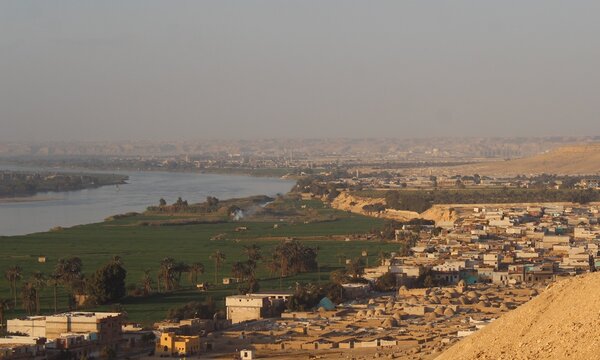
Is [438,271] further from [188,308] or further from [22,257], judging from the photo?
[22,257]

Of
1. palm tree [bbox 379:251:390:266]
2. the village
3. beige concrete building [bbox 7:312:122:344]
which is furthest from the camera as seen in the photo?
palm tree [bbox 379:251:390:266]

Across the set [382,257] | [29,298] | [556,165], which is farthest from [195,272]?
[556,165]

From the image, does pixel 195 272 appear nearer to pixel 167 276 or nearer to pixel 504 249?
pixel 167 276

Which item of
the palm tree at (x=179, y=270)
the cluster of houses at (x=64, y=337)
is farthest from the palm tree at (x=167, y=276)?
the cluster of houses at (x=64, y=337)

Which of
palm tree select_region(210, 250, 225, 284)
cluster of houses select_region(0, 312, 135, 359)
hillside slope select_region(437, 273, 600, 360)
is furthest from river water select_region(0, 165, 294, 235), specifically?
Result: hillside slope select_region(437, 273, 600, 360)

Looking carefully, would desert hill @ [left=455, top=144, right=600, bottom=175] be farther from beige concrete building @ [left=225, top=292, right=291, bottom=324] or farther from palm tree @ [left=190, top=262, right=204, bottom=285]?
beige concrete building @ [left=225, top=292, right=291, bottom=324]

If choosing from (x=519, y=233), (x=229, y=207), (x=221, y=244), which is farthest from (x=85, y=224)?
(x=519, y=233)
